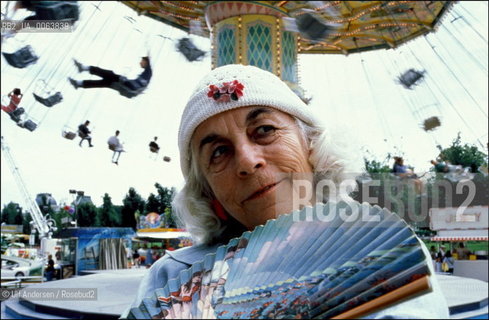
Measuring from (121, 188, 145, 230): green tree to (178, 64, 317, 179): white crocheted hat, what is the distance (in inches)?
620

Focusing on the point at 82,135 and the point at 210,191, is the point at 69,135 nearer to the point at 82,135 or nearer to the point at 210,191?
the point at 82,135

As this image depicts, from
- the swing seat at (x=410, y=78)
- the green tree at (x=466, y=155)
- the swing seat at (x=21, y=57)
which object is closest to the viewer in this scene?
the swing seat at (x=21, y=57)

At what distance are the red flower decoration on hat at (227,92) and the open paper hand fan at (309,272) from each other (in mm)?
438

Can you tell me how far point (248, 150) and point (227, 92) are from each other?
0.18 m

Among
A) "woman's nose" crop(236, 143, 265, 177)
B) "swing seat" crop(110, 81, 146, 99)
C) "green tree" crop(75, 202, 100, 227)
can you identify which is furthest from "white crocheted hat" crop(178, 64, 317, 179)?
"green tree" crop(75, 202, 100, 227)

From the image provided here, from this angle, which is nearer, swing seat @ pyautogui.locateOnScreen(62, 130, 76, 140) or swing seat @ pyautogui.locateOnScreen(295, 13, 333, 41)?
swing seat @ pyautogui.locateOnScreen(295, 13, 333, 41)

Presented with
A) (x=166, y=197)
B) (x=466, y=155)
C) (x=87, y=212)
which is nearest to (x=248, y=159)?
(x=166, y=197)

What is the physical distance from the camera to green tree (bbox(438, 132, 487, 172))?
475 inches

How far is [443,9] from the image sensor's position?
39.2 feet

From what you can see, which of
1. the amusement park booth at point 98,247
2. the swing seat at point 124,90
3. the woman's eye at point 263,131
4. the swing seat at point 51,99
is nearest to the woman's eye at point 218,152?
the woman's eye at point 263,131

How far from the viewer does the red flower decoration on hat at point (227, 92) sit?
4.70 ft

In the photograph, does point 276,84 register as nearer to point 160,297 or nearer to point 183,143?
point 183,143

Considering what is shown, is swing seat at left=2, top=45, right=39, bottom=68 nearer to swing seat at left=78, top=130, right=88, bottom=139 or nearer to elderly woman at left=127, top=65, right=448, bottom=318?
swing seat at left=78, top=130, right=88, bottom=139

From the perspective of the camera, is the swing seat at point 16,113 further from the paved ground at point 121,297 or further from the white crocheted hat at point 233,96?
the white crocheted hat at point 233,96
